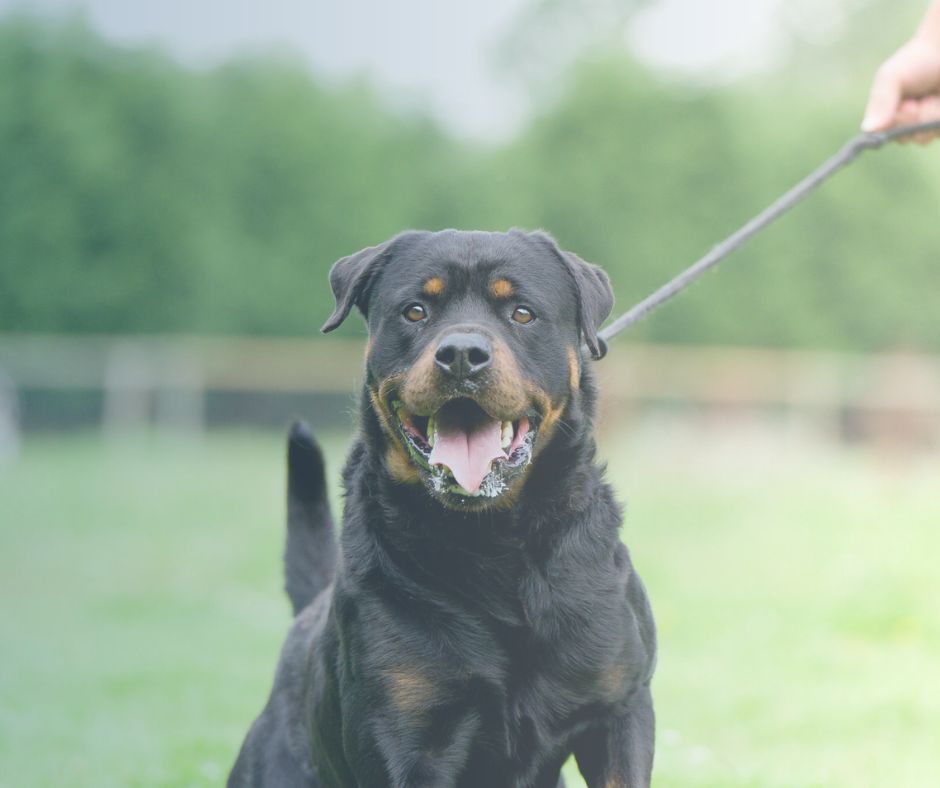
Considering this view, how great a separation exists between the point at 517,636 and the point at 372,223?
84.1 feet

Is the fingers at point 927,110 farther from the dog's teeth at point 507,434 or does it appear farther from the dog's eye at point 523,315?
the dog's teeth at point 507,434

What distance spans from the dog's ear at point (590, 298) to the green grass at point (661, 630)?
6.28ft

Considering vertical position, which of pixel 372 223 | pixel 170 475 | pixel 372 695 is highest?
pixel 372 223

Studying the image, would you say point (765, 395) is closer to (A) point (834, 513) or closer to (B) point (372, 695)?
(A) point (834, 513)

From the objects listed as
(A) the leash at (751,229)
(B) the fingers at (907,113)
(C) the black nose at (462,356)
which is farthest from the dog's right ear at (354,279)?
(B) the fingers at (907,113)

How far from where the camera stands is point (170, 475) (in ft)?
66.0

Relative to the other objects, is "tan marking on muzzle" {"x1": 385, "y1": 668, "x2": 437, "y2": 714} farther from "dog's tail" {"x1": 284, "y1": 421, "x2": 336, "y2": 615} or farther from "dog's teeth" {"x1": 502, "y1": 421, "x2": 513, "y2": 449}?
"dog's tail" {"x1": 284, "y1": 421, "x2": 336, "y2": 615}

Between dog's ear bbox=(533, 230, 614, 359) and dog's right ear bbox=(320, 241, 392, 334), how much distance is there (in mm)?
480

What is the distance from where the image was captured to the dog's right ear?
12.5 ft

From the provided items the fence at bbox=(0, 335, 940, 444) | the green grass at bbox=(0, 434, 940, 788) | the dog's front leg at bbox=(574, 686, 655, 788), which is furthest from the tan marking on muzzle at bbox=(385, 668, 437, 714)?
the fence at bbox=(0, 335, 940, 444)

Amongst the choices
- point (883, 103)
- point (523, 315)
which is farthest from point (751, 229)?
point (523, 315)

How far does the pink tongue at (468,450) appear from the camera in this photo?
11.1 feet

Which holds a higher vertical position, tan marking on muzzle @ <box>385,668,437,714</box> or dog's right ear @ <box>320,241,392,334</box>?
dog's right ear @ <box>320,241,392,334</box>

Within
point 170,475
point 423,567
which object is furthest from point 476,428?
point 170,475
